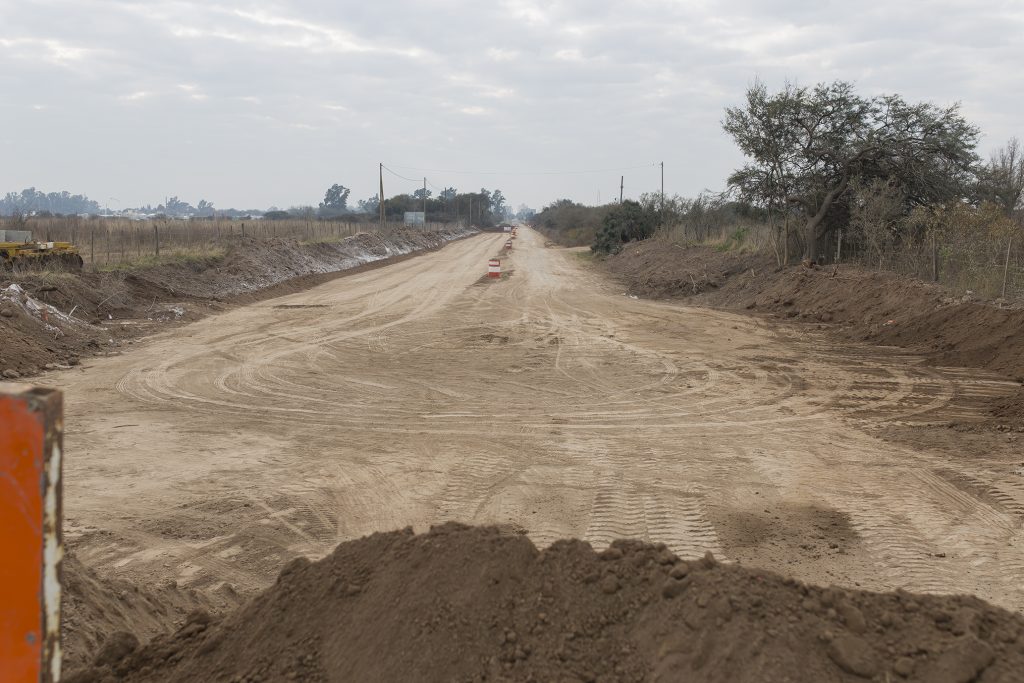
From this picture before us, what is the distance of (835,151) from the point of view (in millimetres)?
25875

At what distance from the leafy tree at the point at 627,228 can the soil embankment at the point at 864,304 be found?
15.7 m

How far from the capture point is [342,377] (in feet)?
41.6

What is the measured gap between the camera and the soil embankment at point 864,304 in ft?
44.4

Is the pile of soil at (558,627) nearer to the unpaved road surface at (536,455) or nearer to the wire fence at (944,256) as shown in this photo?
the unpaved road surface at (536,455)

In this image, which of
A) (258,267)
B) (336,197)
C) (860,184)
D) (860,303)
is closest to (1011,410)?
(860,303)

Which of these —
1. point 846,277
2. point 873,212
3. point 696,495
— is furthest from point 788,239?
point 696,495

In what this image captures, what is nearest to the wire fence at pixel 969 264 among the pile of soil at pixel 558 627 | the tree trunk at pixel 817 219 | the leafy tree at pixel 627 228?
the tree trunk at pixel 817 219

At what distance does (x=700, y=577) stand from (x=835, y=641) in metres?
0.63

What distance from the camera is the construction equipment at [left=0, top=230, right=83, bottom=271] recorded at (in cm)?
2142

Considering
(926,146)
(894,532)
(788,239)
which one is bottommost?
(894,532)

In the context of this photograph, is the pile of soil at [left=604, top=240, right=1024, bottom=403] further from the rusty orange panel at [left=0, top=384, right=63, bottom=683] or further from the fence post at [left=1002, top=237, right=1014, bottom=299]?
the rusty orange panel at [left=0, top=384, right=63, bottom=683]

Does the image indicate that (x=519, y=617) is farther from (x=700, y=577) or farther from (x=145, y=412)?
(x=145, y=412)

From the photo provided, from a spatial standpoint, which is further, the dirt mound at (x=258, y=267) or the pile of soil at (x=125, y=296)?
the dirt mound at (x=258, y=267)

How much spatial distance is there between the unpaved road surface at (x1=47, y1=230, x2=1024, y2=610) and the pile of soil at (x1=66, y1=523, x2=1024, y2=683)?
6.35 feet
